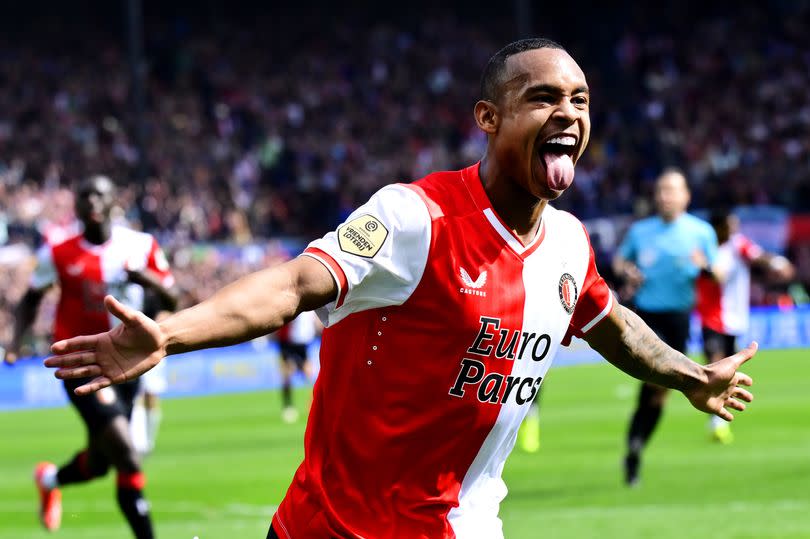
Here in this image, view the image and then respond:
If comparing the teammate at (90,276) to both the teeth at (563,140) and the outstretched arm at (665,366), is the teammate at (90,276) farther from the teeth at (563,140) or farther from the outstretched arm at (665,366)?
the teeth at (563,140)

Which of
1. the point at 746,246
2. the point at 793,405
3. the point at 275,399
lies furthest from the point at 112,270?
the point at 275,399

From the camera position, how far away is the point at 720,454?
14.3 m

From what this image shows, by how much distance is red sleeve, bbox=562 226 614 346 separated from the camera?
4734 millimetres

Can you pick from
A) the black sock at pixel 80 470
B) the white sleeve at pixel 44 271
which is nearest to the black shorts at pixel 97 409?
the black sock at pixel 80 470

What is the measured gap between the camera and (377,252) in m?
3.97

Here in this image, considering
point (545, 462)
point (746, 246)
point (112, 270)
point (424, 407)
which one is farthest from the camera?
point (746, 246)

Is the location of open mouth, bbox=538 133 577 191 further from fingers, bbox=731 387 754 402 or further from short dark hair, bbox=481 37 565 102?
fingers, bbox=731 387 754 402

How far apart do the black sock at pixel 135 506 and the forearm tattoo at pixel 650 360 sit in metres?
4.80

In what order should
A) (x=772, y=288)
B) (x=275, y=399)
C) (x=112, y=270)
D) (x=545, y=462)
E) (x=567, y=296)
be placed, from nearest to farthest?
(x=567, y=296) < (x=112, y=270) < (x=545, y=462) < (x=275, y=399) < (x=772, y=288)

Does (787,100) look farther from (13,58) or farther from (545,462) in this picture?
(545,462)

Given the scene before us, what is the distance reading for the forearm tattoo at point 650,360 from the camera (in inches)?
193

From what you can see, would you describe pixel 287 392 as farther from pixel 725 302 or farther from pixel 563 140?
pixel 563 140

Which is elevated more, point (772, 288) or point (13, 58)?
point (13, 58)

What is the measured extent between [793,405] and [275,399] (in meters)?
8.96
